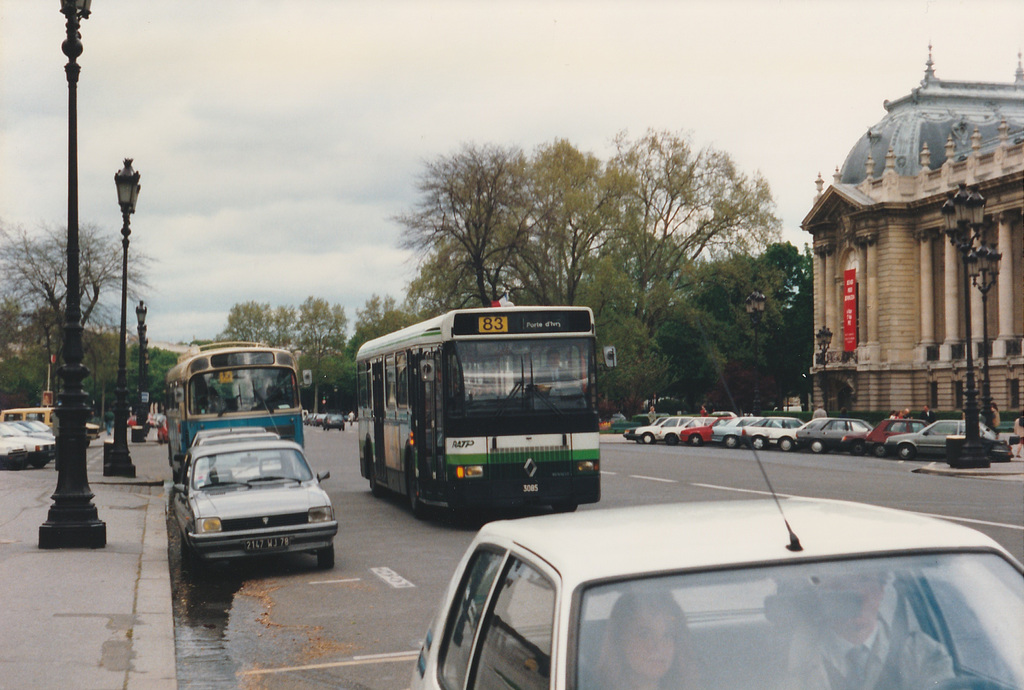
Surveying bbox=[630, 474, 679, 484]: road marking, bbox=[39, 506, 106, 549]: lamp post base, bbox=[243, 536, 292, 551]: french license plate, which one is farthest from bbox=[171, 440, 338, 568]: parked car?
bbox=[630, 474, 679, 484]: road marking

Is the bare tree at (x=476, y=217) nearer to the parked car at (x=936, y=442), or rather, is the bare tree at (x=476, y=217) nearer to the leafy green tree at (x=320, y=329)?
the parked car at (x=936, y=442)

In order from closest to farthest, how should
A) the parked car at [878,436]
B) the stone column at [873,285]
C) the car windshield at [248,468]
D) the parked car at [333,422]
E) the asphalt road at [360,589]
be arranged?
the asphalt road at [360,589]
the car windshield at [248,468]
the parked car at [878,436]
the stone column at [873,285]
the parked car at [333,422]

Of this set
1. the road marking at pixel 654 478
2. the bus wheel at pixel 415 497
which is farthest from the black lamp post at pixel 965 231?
the bus wheel at pixel 415 497

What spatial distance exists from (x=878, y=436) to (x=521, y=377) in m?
28.8

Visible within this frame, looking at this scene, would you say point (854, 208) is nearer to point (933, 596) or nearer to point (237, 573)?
point (237, 573)

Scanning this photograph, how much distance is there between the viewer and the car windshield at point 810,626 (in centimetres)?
292

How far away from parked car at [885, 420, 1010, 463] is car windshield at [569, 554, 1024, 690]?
35267 mm

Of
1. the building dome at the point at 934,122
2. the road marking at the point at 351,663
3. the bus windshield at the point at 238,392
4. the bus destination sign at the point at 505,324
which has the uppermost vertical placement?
the building dome at the point at 934,122

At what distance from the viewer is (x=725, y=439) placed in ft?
171

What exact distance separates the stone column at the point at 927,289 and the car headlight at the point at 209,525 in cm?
6812

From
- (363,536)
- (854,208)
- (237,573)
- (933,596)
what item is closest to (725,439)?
(854,208)

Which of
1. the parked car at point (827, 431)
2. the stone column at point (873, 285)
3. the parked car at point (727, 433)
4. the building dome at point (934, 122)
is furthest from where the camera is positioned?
the building dome at point (934, 122)

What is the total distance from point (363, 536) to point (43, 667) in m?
8.52

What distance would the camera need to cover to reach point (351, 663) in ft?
27.9
